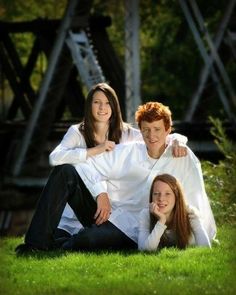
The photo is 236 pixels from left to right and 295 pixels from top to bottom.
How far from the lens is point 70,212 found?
812 cm

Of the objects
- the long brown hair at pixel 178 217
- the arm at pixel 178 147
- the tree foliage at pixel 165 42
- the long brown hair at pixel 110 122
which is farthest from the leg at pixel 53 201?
the tree foliage at pixel 165 42

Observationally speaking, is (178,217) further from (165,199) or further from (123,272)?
(123,272)

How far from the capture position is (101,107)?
316 inches

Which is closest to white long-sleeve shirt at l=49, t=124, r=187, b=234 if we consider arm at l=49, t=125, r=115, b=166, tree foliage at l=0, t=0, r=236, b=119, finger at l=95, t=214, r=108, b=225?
arm at l=49, t=125, r=115, b=166

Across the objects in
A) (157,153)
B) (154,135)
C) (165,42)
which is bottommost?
(157,153)

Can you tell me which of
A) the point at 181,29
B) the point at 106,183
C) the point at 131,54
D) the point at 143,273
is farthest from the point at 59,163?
the point at 181,29

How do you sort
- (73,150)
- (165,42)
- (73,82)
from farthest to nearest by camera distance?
(165,42), (73,82), (73,150)

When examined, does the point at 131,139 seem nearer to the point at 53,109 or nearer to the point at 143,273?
the point at 143,273

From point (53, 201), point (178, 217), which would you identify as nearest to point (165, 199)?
point (178, 217)

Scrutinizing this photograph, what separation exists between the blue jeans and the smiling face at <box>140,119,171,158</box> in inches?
20.0

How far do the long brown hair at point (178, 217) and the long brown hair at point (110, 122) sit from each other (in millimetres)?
577

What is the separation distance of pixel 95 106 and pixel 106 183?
1.67 ft

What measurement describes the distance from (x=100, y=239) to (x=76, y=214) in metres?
0.27

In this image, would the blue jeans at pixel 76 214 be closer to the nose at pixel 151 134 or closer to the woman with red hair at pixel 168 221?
the woman with red hair at pixel 168 221
